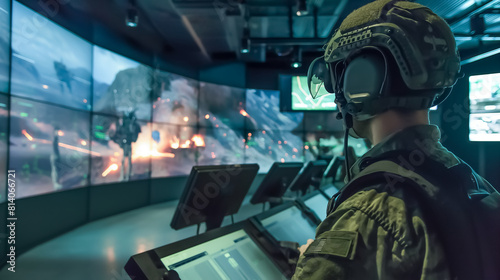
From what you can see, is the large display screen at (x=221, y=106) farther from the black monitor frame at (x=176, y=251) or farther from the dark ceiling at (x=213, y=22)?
the black monitor frame at (x=176, y=251)

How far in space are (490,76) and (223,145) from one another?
20.7 feet

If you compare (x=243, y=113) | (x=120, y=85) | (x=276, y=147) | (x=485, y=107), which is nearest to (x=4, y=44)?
(x=120, y=85)

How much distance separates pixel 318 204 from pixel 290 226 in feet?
2.36

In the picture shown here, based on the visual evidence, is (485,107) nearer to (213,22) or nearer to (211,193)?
(211,193)

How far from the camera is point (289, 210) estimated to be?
1.71 m

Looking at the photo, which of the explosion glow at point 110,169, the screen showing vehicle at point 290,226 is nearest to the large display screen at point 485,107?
the screen showing vehicle at point 290,226

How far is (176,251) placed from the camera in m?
0.97

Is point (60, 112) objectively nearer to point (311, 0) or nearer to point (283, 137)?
point (311, 0)

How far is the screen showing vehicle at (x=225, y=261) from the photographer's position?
0.96m

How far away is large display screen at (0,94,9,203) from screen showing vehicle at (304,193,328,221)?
3462mm

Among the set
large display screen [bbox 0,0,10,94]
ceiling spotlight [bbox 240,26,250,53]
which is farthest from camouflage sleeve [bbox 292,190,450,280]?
ceiling spotlight [bbox 240,26,250,53]

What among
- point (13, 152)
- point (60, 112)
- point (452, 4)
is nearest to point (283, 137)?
point (452, 4)

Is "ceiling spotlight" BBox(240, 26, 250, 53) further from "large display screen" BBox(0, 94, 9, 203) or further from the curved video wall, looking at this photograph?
"large display screen" BBox(0, 94, 9, 203)

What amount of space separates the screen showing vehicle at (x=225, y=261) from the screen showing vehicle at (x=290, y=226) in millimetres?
150
